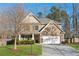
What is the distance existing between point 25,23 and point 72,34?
1.52m

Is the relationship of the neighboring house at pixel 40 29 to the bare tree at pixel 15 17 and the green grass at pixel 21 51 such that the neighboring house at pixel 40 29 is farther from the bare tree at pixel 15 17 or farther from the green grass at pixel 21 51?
the green grass at pixel 21 51

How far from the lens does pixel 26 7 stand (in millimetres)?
16938

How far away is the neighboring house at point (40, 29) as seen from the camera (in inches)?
665

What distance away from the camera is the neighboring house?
1689 cm

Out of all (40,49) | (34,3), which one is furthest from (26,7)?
(40,49)

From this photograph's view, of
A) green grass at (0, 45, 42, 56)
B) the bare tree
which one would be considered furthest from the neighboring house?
green grass at (0, 45, 42, 56)

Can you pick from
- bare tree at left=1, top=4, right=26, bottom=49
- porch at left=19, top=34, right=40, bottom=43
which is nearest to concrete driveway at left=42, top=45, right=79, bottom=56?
porch at left=19, top=34, right=40, bottom=43

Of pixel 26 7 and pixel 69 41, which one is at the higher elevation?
pixel 26 7

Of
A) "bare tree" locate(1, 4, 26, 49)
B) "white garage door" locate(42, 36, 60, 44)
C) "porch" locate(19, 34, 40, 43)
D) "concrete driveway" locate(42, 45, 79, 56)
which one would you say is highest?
"bare tree" locate(1, 4, 26, 49)

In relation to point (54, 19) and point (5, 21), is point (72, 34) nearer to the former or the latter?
point (54, 19)

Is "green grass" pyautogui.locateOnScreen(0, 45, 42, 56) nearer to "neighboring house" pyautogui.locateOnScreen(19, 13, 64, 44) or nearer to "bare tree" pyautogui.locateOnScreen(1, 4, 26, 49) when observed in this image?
"bare tree" pyautogui.locateOnScreen(1, 4, 26, 49)

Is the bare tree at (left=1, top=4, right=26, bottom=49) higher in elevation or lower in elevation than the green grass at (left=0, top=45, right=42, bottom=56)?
higher

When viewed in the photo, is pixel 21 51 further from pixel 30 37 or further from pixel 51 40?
pixel 51 40

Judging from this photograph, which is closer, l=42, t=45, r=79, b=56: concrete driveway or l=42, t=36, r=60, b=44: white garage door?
l=42, t=45, r=79, b=56: concrete driveway
